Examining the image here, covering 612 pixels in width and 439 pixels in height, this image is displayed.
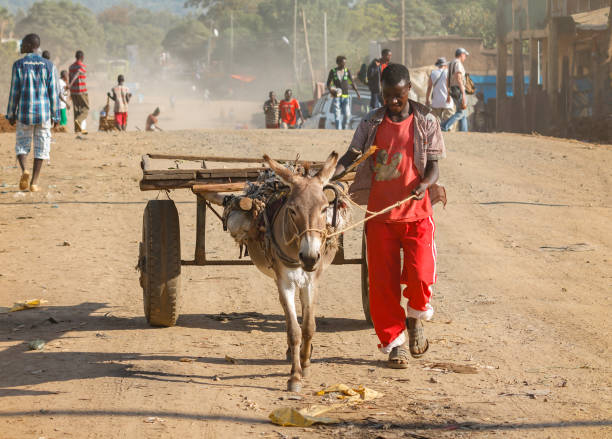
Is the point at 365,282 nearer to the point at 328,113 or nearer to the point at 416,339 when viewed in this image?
the point at 416,339

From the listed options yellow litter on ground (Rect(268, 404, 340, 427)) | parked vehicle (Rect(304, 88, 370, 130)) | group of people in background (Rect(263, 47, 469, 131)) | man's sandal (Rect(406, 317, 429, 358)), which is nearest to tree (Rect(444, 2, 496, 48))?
parked vehicle (Rect(304, 88, 370, 130))

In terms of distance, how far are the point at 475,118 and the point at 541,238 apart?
66.5 ft

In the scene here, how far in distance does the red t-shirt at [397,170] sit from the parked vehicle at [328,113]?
15.9m

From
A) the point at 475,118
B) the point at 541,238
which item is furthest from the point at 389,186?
the point at 475,118

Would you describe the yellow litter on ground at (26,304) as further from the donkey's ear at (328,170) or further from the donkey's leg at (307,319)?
the donkey's ear at (328,170)

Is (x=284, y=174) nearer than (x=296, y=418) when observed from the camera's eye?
No

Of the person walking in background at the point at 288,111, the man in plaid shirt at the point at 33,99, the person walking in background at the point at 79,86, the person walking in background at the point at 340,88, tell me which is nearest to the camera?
the man in plaid shirt at the point at 33,99

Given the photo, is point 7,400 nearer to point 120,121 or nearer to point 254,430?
point 254,430

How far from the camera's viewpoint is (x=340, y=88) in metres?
20.7

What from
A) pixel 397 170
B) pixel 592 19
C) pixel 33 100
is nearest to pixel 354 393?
pixel 397 170

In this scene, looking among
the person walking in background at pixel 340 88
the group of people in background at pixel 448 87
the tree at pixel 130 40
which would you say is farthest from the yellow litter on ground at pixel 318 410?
the tree at pixel 130 40

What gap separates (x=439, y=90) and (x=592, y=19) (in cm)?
1013

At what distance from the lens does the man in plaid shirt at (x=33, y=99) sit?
41.2ft

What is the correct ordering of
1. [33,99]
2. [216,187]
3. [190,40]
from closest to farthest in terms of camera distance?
[216,187], [33,99], [190,40]
